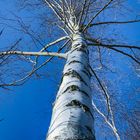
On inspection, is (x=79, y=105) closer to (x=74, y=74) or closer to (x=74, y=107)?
(x=74, y=107)

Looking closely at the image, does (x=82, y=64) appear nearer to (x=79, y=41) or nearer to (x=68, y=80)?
(x=68, y=80)

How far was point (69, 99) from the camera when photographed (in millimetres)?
2354

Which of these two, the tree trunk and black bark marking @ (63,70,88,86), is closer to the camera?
the tree trunk

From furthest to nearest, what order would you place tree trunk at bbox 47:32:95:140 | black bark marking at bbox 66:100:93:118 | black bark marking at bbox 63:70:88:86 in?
black bark marking at bbox 63:70:88:86 → black bark marking at bbox 66:100:93:118 → tree trunk at bbox 47:32:95:140

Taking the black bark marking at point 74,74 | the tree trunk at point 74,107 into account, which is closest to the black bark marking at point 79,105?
the tree trunk at point 74,107

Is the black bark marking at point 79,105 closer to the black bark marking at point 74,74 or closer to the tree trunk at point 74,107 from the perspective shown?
the tree trunk at point 74,107

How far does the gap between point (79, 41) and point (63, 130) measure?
205 centimetres

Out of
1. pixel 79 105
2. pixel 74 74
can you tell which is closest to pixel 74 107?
pixel 79 105

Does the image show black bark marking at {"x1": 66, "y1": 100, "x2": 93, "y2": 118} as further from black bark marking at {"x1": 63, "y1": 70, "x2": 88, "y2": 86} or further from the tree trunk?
black bark marking at {"x1": 63, "y1": 70, "x2": 88, "y2": 86}

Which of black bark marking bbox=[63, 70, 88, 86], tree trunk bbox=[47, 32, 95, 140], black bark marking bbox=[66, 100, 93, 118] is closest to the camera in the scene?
tree trunk bbox=[47, 32, 95, 140]

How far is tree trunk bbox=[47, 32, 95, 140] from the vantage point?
1954mm

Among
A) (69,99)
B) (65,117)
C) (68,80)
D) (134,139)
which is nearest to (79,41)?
(68,80)

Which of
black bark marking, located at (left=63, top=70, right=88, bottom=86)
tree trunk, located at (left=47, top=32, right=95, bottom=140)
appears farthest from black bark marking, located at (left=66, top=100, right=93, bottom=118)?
black bark marking, located at (left=63, top=70, right=88, bottom=86)

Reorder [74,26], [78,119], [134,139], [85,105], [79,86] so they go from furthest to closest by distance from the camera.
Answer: [134,139] < [74,26] < [79,86] < [85,105] < [78,119]
